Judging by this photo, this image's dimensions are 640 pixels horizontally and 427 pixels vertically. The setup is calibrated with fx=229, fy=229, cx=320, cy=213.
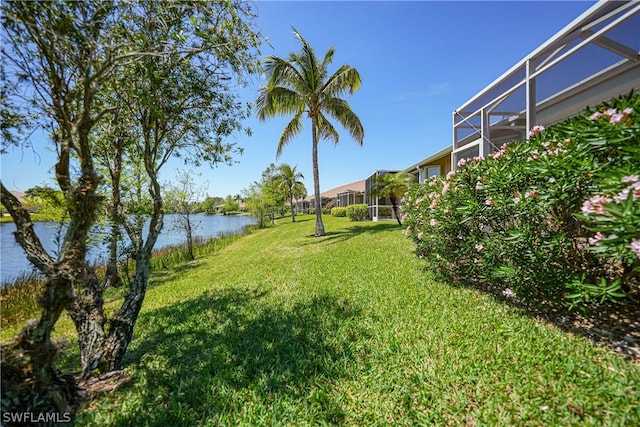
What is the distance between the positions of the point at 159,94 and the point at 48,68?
1273 millimetres

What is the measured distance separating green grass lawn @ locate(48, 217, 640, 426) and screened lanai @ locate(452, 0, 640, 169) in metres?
4.73

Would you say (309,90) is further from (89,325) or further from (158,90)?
(89,325)

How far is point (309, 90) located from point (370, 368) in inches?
464

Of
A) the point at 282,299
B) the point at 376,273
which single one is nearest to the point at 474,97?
the point at 376,273

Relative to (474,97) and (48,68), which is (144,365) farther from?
(474,97)

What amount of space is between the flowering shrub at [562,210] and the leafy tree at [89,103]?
13.8 ft

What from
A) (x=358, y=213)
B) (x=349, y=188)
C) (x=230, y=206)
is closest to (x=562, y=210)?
(x=358, y=213)

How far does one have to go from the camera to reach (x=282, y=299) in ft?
15.5

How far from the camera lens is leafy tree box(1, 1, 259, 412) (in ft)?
6.02

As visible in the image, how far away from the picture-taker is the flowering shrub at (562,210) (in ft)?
6.72

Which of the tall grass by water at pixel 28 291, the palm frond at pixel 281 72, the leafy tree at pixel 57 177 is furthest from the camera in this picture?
the palm frond at pixel 281 72

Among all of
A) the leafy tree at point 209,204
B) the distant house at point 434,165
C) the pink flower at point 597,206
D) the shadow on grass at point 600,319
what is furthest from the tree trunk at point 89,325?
the leafy tree at point 209,204

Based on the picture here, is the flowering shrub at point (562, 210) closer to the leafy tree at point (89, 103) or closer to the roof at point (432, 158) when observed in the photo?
the leafy tree at point (89, 103)

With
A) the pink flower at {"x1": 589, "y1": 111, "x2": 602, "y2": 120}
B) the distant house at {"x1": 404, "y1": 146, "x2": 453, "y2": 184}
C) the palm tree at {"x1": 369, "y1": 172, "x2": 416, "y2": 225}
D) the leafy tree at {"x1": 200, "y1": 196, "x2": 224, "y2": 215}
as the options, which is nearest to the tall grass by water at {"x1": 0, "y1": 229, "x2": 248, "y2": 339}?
the pink flower at {"x1": 589, "y1": 111, "x2": 602, "y2": 120}
